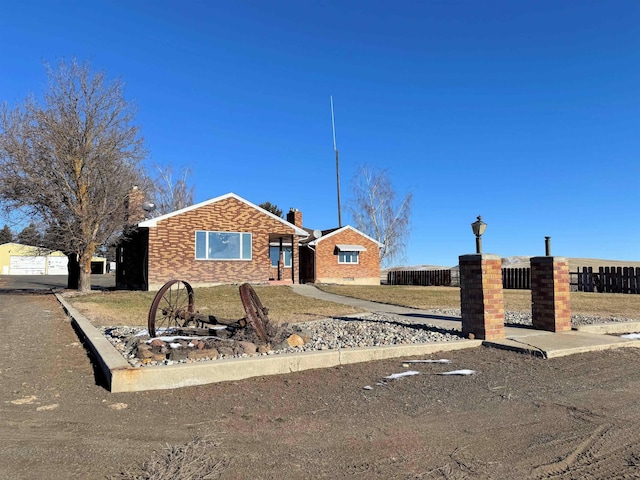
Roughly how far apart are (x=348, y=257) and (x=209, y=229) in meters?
13.2

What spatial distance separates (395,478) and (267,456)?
94 cm

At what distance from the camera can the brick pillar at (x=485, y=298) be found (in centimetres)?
783

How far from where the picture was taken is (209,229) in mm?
22938

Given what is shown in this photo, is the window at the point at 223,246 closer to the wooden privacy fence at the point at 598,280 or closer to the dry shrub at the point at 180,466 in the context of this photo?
the wooden privacy fence at the point at 598,280

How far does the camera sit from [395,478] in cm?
308

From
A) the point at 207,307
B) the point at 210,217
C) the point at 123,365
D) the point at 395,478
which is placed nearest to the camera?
the point at 395,478

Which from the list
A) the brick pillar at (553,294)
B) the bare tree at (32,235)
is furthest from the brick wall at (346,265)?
the brick pillar at (553,294)

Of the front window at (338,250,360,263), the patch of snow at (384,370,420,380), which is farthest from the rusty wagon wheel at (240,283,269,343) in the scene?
the front window at (338,250,360,263)

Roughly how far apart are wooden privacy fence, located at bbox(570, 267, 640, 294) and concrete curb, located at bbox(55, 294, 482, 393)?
70.5 ft

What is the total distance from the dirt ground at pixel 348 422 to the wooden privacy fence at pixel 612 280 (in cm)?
2102

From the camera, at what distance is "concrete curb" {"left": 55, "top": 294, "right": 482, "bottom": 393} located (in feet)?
16.7

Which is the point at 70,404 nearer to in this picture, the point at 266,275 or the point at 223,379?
the point at 223,379

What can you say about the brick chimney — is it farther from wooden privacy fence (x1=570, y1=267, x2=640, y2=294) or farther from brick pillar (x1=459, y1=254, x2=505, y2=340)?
brick pillar (x1=459, y1=254, x2=505, y2=340)

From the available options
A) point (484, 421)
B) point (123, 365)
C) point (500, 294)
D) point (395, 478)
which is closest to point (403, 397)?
point (484, 421)
